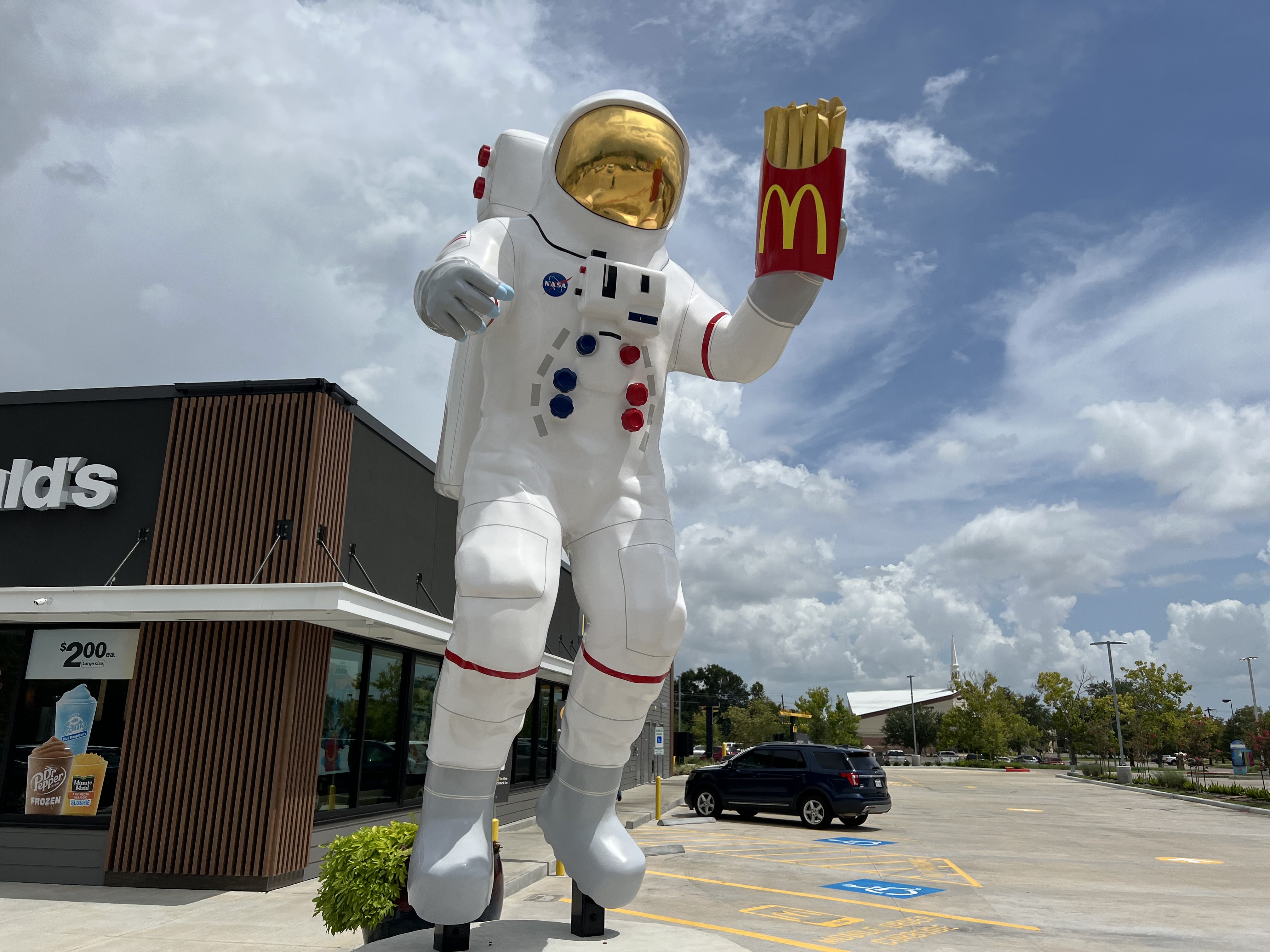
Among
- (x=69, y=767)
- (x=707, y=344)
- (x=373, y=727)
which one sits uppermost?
(x=707, y=344)

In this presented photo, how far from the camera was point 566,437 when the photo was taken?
372cm

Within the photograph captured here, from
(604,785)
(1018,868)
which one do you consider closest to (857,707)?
(1018,868)

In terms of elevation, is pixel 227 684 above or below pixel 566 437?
below

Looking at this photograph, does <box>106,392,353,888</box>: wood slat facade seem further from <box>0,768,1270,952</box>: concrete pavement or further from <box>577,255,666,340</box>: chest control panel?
<box>577,255,666,340</box>: chest control panel

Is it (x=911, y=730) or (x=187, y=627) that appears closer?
(x=187, y=627)

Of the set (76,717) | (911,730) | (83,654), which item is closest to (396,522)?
(83,654)

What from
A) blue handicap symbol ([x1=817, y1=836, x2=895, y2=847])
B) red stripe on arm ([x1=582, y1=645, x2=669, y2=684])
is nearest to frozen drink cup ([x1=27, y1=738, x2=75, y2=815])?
red stripe on arm ([x1=582, y1=645, x2=669, y2=684])

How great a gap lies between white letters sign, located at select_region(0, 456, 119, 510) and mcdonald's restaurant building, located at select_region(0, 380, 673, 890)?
0.06 feet

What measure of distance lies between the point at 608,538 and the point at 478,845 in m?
1.32

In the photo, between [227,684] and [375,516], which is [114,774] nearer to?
[227,684]

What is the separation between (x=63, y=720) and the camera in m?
8.63

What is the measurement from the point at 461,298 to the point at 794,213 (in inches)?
53.8

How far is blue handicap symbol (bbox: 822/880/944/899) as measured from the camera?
8195 millimetres

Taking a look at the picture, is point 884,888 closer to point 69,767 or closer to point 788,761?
point 788,761
